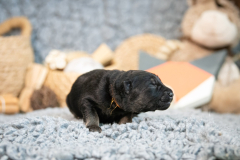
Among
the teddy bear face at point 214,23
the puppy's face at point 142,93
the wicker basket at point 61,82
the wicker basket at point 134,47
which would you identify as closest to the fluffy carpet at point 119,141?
the puppy's face at point 142,93

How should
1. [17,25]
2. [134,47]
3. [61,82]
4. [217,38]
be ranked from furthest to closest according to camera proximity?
[134,47] → [17,25] → [217,38] → [61,82]

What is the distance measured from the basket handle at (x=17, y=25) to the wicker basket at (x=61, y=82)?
2.51 feet

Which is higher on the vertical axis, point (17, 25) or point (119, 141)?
point (17, 25)

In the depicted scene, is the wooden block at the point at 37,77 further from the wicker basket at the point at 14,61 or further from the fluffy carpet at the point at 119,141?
the fluffy carpet at the point at 119,141

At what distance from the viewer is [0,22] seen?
120 inches

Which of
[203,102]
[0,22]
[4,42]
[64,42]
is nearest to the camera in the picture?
[203,102]

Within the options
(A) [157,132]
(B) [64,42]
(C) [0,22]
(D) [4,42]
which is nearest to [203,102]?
(A) [157,132]

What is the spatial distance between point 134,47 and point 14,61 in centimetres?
157

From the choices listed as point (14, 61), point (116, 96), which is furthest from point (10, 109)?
point (116, 96)

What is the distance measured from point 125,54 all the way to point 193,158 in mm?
2367

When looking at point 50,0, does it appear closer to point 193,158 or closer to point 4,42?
point 4,42

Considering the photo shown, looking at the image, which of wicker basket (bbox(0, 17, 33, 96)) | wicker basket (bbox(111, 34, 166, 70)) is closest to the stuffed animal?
wicker basket (bbox(111, 34, 166, 70))

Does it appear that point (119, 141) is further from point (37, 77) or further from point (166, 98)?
point (37, 77)

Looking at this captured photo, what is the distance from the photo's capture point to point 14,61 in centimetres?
262
